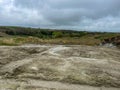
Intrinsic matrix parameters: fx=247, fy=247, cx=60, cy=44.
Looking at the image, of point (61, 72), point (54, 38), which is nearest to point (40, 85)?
point (61, 72)

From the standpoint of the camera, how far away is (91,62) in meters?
18.4

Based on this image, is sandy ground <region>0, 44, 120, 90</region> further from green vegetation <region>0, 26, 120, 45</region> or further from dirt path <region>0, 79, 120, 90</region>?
green vegetation <region>0, 26, 120, 45</region>

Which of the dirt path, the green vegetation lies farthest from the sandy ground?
the green vegetation

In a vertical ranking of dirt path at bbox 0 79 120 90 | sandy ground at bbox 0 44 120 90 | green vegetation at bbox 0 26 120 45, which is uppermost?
sandy ground at bbox 0 44 120 90

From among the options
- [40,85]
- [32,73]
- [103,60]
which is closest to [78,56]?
[103,60]

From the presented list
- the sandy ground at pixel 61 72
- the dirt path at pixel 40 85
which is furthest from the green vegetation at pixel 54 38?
the dirt path at pixel 40 85

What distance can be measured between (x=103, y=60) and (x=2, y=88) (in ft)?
27.9

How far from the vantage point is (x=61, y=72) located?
54.3ft

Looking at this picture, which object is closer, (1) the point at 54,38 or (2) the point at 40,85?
(2) the point at 40,85

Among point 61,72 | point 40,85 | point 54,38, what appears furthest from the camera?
point 54,38

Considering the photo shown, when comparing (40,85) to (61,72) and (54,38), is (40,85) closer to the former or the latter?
(61,72)

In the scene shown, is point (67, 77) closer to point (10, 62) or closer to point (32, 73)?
point (32, 73)

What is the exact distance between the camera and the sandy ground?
48.8 feet

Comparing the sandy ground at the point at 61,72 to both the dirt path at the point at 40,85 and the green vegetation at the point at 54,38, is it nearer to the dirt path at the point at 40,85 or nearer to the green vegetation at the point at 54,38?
the dirt path at the point at 40,85
